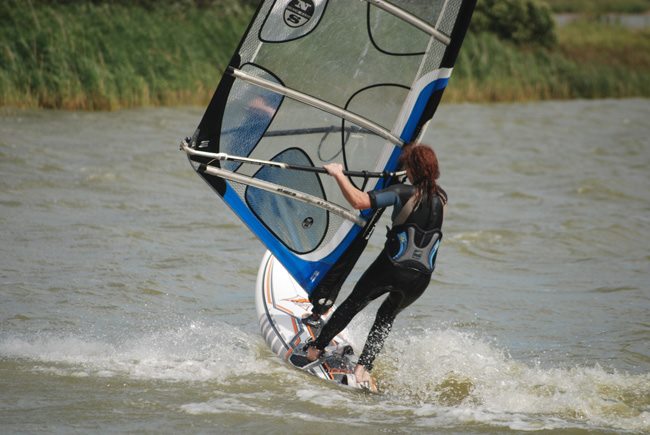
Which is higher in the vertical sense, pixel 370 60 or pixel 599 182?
→ pixel 370 60

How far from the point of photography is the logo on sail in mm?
4730

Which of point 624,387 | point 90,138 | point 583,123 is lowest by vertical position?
point 583,123

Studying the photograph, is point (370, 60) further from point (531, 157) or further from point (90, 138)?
point (531, 157)

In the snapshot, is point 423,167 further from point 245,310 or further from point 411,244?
point 245,310

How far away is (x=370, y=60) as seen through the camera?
15.9 ft

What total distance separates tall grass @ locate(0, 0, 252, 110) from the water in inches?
25.3

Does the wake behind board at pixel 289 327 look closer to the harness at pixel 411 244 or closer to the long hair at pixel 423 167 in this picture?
the harness at pixel 411 244

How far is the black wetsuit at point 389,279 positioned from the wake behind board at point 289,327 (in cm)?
17

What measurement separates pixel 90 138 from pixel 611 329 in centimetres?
781

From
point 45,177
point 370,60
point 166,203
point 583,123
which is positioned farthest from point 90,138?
point 583,123

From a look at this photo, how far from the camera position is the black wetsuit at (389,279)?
4.41m

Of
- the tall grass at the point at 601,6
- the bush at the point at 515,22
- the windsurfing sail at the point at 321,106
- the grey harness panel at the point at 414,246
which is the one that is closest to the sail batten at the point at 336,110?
the windsurfing sail at the point at 321,106

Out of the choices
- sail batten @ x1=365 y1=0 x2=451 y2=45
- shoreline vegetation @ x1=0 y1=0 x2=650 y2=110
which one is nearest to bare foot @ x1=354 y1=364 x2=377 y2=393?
sail batten @ x1=365 y1=0 x2=451 y2=45

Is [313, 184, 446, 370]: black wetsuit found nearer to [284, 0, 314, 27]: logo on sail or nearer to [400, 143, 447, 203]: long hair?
[400, 143, 447, 203]: long hair
